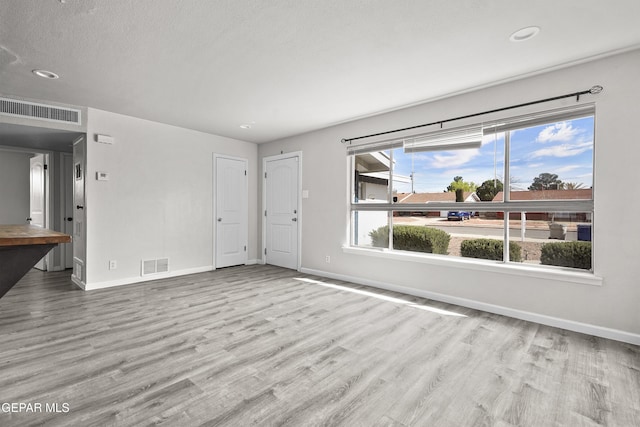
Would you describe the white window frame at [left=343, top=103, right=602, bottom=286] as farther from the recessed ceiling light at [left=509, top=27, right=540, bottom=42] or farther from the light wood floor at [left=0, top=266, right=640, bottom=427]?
the recessed ceiling light at [left=509, top=27, right=540, bottom=42]

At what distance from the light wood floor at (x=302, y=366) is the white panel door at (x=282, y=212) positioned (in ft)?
7.03

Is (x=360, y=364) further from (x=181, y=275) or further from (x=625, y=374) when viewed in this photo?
(x=181, y=275)

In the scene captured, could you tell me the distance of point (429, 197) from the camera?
4.05m

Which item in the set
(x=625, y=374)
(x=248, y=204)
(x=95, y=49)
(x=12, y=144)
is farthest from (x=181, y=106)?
(x=625, y=374)

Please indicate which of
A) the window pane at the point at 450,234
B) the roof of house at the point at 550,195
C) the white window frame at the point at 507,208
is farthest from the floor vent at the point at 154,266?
the roof of house at the point at 550,195

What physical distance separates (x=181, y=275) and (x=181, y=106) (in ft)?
8.92

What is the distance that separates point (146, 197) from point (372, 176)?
11.5 feet

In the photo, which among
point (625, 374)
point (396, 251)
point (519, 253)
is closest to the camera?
point (625, 374)

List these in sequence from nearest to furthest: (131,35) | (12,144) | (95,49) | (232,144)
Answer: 1. (131,35)
2. (95,49)
3. (12,144)
4. (232,144)

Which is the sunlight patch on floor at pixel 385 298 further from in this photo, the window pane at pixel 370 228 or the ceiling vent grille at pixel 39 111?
the ceiling vent grille at pixel 39 111

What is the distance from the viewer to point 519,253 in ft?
11.1

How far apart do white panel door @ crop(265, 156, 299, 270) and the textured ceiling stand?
77.9 inches

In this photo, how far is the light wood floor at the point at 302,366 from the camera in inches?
67.9

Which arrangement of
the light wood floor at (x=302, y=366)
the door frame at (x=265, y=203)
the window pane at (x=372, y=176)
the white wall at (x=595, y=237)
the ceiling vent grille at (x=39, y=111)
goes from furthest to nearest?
the door frame at (x=265, y=203), the window pane at (x=372, y=176), the ceiling vent grille at (x=39, y=111), the white wall at (x=595, y=237), the light wood floor at (x=302, y=366)
